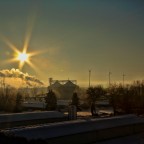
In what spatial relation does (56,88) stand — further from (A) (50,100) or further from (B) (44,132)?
(B) (44,132)

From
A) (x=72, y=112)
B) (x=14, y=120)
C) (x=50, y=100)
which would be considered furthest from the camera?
(x=50, y=100)

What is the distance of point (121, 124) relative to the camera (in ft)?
75.2

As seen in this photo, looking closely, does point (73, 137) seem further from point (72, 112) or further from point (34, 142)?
point (72, 112)

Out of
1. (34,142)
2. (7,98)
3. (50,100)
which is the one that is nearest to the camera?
(34,142)

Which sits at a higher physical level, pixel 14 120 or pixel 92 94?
pixel 92 94

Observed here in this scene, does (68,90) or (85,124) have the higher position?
(68,90)

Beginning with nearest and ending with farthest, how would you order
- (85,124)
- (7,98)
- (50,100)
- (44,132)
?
(44,132)
(85,124)
(50,100)
(7,98)

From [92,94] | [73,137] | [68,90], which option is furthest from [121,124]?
[68,90]

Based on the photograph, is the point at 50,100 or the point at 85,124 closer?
the point at 85,124

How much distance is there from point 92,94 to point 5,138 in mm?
37551

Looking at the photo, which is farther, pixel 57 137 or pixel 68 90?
pixel 68 90

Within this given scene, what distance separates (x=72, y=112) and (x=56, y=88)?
9627 centimetres

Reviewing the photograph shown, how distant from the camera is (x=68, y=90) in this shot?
121 m

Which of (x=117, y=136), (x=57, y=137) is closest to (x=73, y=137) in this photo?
(x=57, y=137)
